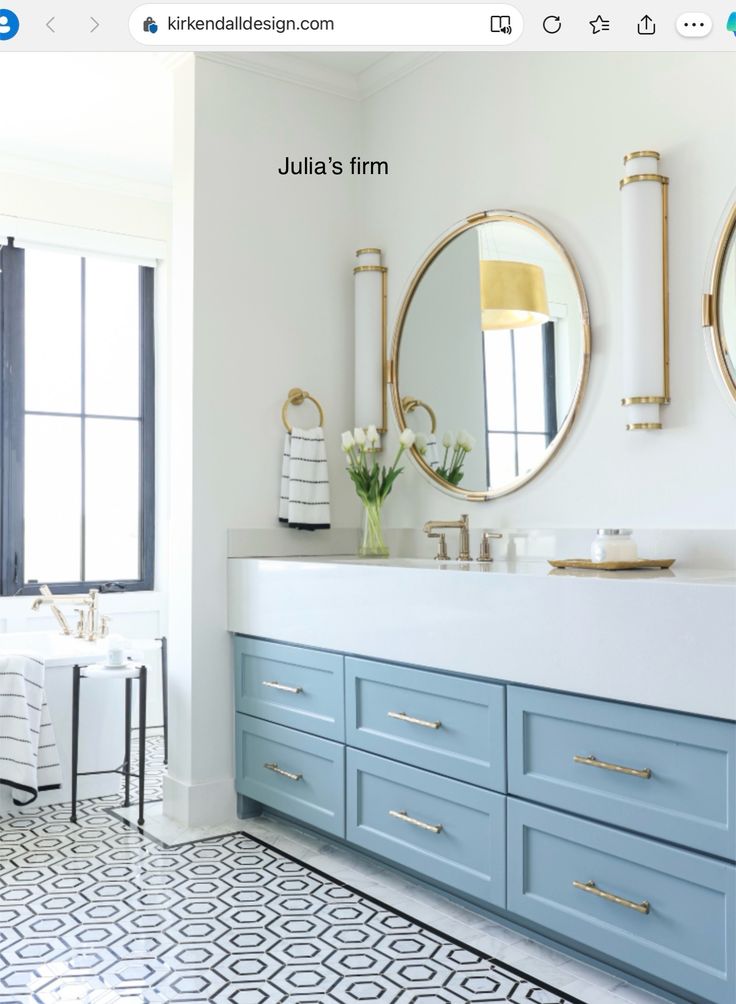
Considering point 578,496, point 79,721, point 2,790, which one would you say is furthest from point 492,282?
point 2,790

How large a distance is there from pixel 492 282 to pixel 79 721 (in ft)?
6.85

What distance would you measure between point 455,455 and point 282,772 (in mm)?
1135

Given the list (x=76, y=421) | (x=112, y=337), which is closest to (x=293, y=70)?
(x=112, y=337)

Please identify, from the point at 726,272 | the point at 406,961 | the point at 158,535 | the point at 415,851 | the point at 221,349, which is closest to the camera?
the point at 406,961

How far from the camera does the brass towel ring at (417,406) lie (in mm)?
3164

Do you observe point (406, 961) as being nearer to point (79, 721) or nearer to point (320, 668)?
point (320, 668)

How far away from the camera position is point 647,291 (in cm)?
240

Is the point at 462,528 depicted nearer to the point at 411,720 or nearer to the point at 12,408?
the point at 411,720

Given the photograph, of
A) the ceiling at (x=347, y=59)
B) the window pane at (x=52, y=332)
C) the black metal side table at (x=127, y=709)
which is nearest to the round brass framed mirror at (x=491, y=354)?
the ceiling at (x=347, y=59)

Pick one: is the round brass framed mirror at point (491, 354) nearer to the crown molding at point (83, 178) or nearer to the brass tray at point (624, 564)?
the brass tray at point (624, 564)

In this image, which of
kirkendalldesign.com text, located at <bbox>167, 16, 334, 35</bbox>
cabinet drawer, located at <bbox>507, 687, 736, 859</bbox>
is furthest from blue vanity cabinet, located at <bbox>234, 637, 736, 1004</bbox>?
kirkendalldesign.com text, located at <bbox>167, 16, 334, 35</bbox>

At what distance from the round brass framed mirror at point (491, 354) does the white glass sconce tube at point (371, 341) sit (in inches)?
2.8

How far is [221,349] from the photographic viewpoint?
125 inches

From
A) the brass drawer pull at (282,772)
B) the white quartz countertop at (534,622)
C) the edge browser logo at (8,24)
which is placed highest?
the edge browser logo at (8,24)
